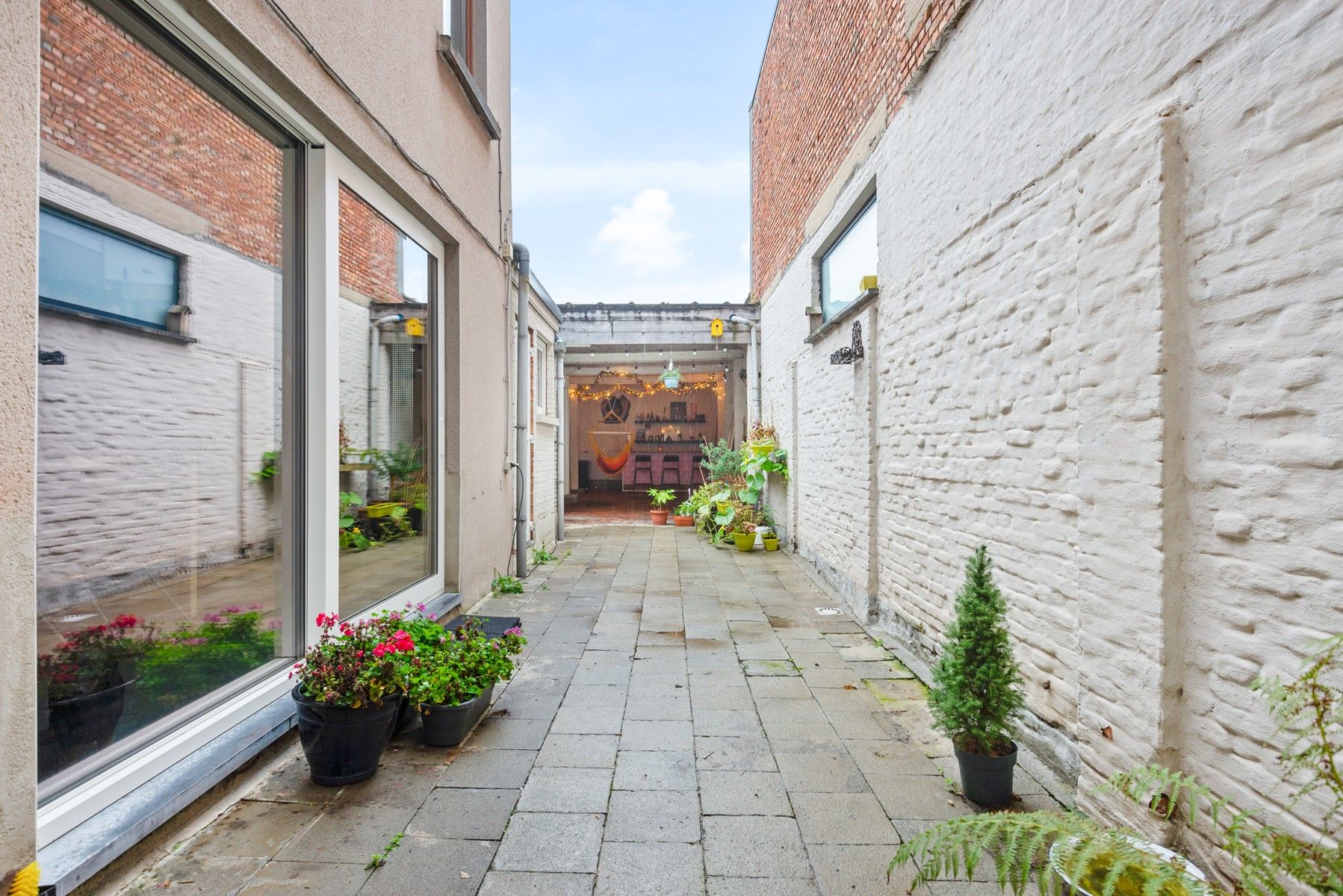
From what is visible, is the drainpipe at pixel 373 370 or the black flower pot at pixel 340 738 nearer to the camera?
the black flower pot at pixel 340 738

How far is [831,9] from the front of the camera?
16.9 ft

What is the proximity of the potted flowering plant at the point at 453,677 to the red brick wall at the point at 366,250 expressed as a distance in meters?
1.67

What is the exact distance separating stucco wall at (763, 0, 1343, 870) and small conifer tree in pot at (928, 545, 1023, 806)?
0.71ft

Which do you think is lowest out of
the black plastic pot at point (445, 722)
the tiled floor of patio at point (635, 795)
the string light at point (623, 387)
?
the tiled floor of patio at point (635, 795)

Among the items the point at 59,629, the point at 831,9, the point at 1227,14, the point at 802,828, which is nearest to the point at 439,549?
the point at 59,629

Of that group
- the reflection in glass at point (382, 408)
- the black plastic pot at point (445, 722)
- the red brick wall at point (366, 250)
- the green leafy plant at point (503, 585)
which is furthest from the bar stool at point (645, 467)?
the black plastic pot at point (445, 722)

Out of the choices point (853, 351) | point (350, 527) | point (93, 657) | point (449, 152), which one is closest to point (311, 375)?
point (350, 527)

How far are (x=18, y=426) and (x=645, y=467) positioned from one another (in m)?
16.1

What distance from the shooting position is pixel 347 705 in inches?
80.8

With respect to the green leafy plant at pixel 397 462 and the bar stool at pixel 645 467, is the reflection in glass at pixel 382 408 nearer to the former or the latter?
the green leafy plant at pixel 397 462

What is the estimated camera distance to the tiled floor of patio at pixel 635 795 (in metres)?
1.68

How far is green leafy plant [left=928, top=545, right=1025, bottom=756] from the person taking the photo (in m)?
2.04

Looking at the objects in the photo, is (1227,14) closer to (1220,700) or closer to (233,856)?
(1220,700)

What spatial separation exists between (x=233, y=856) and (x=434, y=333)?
296 cm
